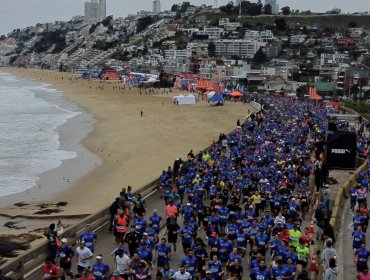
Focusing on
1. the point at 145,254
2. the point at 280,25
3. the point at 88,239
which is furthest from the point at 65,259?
the point at 280,25

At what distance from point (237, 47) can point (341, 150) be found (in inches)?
5262

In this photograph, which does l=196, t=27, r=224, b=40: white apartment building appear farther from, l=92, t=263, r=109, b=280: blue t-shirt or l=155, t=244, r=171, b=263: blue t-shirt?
l=92, t=263, r=109, b=280: blue t-shirt

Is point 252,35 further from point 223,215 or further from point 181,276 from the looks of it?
point 181,276

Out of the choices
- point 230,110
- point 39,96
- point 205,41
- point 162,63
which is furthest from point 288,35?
point 230,110

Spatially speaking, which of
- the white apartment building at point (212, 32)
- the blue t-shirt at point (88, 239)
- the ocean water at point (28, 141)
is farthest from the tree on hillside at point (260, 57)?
the blue t-shirt at point (88, 239)

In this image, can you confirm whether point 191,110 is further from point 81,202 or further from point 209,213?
point 209,213

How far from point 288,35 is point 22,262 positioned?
542 feet

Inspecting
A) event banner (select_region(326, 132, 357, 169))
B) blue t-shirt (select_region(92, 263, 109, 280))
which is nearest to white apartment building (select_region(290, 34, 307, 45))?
event banner (select_region(326, 132, 357, 169))

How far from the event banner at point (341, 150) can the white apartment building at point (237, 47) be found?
130m

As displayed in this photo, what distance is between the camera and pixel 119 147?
36062mm

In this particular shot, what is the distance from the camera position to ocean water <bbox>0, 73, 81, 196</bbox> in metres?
27.4

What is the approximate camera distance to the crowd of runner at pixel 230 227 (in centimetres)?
1002

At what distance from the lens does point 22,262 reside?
1044 centimetres

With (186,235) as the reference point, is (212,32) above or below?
above
